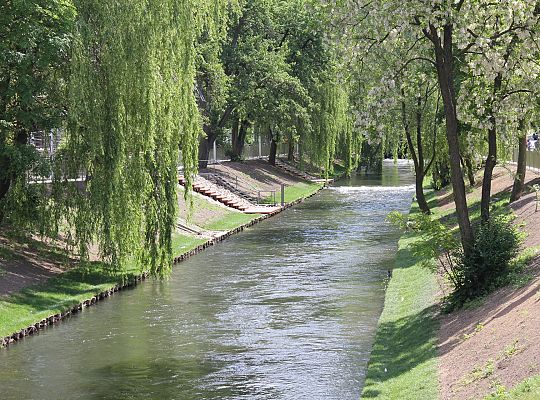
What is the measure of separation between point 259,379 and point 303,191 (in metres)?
56.2

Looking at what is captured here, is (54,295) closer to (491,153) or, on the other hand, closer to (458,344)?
(491,153)

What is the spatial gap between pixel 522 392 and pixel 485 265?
9.12m

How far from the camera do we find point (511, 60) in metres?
22.8

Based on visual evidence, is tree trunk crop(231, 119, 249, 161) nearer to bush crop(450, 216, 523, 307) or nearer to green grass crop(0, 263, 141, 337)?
green grass crop(0, 263, 141, 337)

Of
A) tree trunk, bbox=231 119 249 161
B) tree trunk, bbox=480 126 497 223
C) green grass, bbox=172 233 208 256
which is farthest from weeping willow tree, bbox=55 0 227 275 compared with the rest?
tree trunk, bbox=231 119 249 161

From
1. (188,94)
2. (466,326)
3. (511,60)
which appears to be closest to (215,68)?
(188,94)

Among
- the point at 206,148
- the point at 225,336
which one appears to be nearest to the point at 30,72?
the point at 225,336

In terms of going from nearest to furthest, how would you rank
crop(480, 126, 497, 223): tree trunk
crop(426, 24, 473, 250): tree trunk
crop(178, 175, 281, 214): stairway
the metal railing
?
crop(426, 24, 473, 250): tree trunk, crop(480, 126, 497, 223): tree trunk, crop(178, 175, 281, 214): stairway, the metal railing

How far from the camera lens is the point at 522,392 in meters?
12.8

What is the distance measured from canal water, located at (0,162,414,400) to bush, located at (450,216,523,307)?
2.65 m

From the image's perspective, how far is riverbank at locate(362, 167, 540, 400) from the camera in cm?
1469

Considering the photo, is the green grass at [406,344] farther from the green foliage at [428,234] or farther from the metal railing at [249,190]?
the metal railing at [249,190]

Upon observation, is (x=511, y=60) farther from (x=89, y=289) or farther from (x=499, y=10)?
(x=89, y=289)

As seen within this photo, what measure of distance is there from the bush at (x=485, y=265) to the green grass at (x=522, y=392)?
8.46 m
